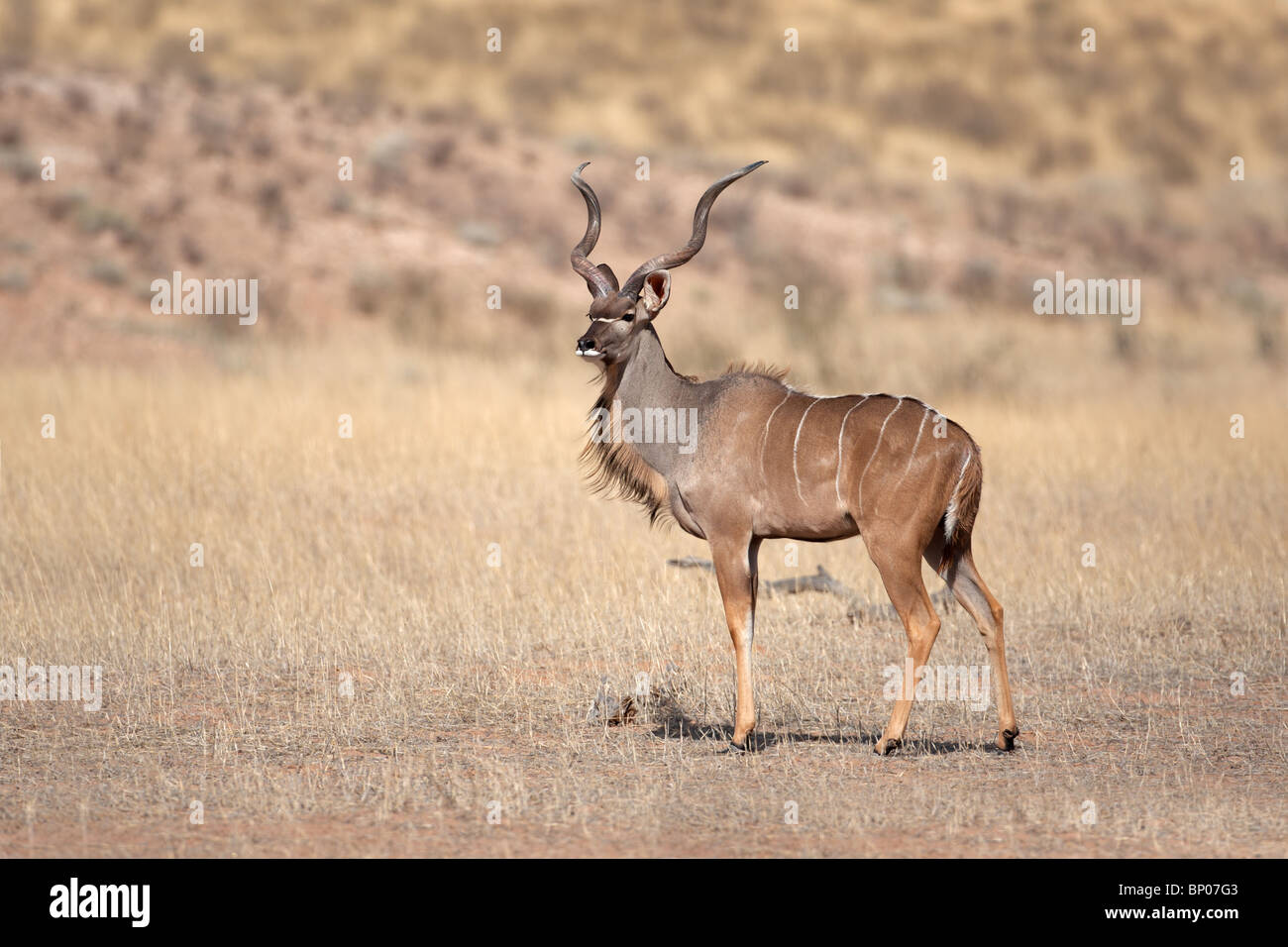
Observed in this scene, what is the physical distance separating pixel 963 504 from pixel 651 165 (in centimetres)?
2762

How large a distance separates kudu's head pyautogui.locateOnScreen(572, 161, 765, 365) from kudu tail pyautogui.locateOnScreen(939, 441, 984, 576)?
1746 mm

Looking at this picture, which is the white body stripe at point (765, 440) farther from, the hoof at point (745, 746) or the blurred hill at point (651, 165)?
the blurred hill at point (651, 165)

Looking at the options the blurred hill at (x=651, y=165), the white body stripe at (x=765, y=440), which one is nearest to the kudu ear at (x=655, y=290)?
the white body stripe at (x=765, y=440)

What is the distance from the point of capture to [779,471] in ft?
26.9

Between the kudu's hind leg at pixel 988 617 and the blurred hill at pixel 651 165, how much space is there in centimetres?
1356

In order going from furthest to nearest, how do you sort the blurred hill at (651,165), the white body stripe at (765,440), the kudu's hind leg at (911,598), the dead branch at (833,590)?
1. the blurred hill at (651,165)
2. the dead branch at (833,590)
3. the white body stripe at (765,440)
4. the kudu's hind leg at (911,598)

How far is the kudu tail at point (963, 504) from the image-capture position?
7965 mm

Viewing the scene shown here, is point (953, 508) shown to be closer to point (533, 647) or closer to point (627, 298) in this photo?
point (627, 298)

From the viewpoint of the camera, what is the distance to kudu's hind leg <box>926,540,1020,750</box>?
8.14m

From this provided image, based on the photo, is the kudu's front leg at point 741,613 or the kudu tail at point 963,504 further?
the kudu's front leg at point 741,613

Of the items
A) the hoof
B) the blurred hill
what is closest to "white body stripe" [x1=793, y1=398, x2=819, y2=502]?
the hoof

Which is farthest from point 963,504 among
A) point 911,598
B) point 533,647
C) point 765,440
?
point 533,647

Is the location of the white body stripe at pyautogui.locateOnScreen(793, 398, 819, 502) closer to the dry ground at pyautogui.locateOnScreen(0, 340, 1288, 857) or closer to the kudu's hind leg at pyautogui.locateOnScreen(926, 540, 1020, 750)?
the kudu's hind leg at pyautogui.locateOnScreen(926, 540, 1020, 750)

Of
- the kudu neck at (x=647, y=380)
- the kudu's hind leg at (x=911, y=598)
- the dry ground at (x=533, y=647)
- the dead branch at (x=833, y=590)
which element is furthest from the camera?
the dead branch at (x=833, y=590)
